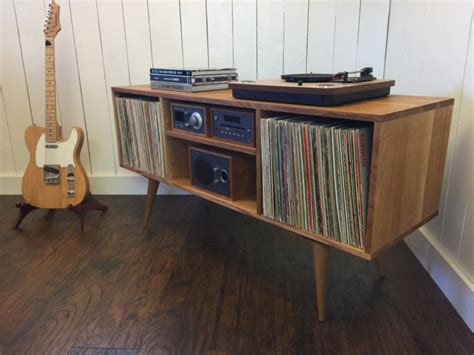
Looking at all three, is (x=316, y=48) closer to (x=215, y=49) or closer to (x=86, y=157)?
(x=215, y=49)

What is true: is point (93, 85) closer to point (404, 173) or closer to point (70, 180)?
point (70, 180)

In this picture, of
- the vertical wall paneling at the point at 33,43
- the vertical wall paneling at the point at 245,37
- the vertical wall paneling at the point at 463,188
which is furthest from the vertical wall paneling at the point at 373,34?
the vertical wall paneling at the point at 33,43

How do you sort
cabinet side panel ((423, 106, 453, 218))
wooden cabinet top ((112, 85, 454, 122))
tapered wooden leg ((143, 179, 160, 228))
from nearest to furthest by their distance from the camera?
wooden cabinet top ((112, 85, 454, 122))
cabinet side panel ((423, 106, 453, 218))
tapered wooden leg ((143, 179, 160, 228))

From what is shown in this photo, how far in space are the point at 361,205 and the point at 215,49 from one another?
1224 millimetres

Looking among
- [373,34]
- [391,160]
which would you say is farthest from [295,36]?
[391,160]

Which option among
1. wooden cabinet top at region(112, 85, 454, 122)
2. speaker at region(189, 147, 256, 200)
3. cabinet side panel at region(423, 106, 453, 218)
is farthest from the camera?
speaker at region(189, 147, 256, 200)

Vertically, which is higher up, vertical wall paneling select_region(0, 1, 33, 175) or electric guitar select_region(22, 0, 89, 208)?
vertical wall paneling select_region(0, 1, 33, 175)

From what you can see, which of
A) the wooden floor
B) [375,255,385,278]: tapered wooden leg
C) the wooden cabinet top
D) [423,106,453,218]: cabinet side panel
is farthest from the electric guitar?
[423,106,453,218]: cabinet side panel

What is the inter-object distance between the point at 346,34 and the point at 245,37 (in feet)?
1.47

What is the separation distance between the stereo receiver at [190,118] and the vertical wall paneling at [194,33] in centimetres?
60

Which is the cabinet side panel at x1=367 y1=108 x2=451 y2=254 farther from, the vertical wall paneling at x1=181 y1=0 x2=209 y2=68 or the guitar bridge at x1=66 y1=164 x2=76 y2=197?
the guitar bridge at x1=66 y1=164 x2=76 y2=197

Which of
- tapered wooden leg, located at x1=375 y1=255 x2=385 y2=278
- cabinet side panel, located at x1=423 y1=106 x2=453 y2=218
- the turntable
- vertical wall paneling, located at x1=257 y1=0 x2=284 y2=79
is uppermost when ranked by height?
vertical wall paneling, located at x1=257 y1=0 x2=284 y2=79

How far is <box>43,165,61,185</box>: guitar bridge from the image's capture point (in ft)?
5.51

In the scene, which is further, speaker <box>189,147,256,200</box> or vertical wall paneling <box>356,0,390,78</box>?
vertical wall paneling <box>356,0,390,78</box>
